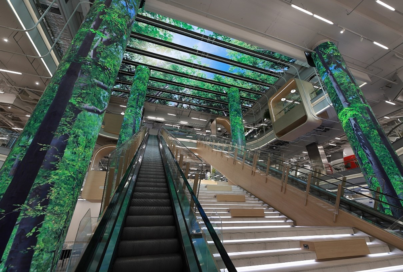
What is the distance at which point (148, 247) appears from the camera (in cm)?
237

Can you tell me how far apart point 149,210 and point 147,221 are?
1.15ft

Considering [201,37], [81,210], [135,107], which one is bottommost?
[81,210]

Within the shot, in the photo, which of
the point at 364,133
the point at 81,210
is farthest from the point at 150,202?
the point at 81,210

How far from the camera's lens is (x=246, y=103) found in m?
19.2

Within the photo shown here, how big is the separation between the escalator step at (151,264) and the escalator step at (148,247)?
0.21m

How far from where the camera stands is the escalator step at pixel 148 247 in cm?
231

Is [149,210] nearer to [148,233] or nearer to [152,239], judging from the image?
[148,233]

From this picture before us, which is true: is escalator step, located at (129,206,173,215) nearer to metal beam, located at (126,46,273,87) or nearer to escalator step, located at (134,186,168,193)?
escalator step, located at (134,186,168,193)

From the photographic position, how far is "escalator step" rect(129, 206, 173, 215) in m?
3.24

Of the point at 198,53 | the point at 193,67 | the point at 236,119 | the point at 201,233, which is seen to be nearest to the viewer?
the point at 201,233

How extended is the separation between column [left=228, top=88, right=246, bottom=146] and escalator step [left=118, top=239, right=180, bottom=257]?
11.7 meters

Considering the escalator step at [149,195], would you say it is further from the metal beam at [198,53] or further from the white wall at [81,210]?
the white wall at [81,210]

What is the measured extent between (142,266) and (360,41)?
1179 cm

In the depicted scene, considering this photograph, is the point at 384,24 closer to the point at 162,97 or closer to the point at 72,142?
the point at 72,142
